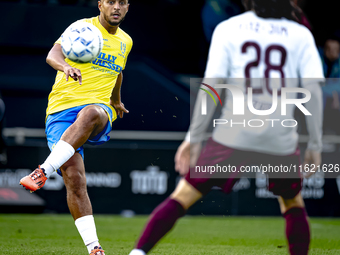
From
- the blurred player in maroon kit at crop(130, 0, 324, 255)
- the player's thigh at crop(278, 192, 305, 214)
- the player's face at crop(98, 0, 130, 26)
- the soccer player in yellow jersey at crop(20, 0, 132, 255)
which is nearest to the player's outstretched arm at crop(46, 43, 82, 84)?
the soccer player in yellow jersey at crop(20, 0, 132, 255)

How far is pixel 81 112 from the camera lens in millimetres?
4422

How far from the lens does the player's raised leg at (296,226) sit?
3.45 meters

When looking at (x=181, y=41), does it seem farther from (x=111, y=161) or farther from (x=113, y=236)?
(x=113, y=236)

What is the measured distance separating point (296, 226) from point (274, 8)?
1386mm

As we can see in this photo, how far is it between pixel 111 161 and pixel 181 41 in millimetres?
6929

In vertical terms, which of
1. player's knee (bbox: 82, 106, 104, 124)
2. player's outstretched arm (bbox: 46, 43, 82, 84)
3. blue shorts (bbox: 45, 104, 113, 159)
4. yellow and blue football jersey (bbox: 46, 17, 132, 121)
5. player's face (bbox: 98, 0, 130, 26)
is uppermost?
player's face (bbox: 98, 0, 130, 26)

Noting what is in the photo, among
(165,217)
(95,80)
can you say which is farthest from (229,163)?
(95,80)

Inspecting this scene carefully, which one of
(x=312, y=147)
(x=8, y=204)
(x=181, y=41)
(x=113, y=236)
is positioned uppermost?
(x=312, y=147)

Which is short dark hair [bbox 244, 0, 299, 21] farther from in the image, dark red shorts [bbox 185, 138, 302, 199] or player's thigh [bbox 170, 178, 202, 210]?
player's thigh [bbox 170, 178, 202, 210]

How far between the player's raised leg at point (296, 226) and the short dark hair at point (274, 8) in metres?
1.15

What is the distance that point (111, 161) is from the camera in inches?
376

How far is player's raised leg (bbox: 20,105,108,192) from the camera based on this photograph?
409 centimetres

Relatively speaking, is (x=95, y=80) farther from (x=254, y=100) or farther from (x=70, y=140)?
(x=254, y=100)

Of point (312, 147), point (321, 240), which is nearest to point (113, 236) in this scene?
point (321, 240)
